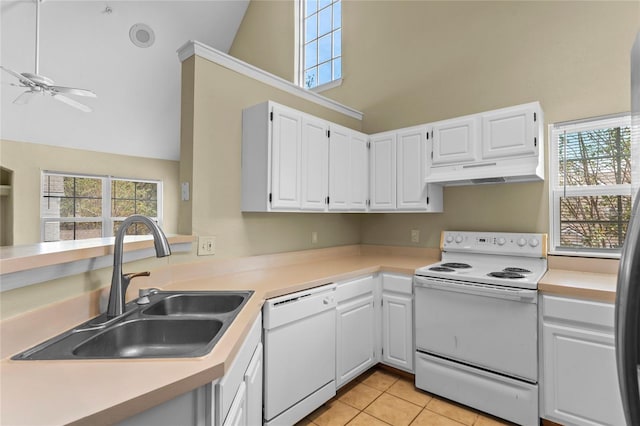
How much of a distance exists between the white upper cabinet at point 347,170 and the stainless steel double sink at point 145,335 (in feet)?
4.68

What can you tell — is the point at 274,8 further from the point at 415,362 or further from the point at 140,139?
the point at 415,362

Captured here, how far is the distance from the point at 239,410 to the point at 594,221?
8.73 feet

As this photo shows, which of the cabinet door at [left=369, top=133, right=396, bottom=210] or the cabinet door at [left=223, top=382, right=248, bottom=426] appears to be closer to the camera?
the cabinet door at [left=223, top=382, right=248, bottom=426]

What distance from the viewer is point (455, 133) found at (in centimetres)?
261

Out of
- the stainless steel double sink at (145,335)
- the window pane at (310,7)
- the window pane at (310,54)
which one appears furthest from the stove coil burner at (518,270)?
the window pane at (310,7)

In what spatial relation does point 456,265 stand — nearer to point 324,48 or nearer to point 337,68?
point 337,68

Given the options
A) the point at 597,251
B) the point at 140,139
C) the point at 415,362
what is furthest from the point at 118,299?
the point at 140,139

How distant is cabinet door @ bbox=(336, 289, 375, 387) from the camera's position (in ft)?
7.36

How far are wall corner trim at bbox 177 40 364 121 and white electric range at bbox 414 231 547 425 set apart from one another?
1.83 m

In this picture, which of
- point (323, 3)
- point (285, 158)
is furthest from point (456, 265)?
point (323, 3)

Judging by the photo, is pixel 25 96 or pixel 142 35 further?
pixel 142 35

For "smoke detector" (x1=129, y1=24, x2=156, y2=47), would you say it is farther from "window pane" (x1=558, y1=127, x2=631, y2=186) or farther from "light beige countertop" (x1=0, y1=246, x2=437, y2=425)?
"window pane" (x1=558, y1=127, x2=631, y2=186)

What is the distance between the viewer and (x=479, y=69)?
9.29 feet

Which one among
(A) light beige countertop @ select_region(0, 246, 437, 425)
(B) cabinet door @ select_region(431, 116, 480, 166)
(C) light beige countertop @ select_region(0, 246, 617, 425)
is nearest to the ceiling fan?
(C) light beige countertop @ select_region(0, 246, 617, 425)
